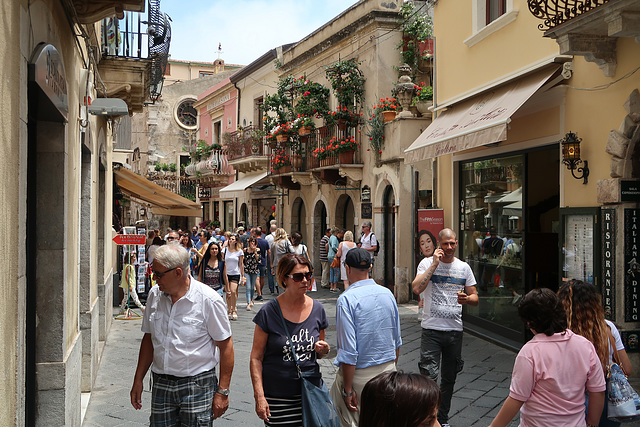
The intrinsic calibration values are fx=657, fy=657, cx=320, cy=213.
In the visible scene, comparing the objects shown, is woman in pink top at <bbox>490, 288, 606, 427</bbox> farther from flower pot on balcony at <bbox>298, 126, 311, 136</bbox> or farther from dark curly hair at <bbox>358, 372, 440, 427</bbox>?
flower pot on balcony at <bbox>298, 126, 311, 136</bbox>

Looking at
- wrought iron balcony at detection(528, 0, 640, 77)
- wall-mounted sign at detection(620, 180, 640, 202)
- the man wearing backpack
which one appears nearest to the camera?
wrought iron balcony at detection(528, 0, 640, 77)

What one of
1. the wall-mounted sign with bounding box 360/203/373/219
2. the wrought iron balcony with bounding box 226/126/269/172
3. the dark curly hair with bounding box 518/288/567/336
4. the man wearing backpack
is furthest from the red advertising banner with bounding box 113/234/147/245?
the wrought iron balcony with bounding box 226/126/269/172

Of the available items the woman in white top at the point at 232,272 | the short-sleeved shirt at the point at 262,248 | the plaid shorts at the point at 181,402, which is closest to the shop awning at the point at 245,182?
the short-sleeved shirt at the point at 262,248

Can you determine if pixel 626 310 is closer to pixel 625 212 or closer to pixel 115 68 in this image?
pixel 625 212

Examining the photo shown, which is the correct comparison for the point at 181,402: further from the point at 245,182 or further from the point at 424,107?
the point at 245,182

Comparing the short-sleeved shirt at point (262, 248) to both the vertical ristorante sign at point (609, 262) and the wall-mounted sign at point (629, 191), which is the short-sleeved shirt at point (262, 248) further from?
the wall-mounted sign at point (629, 191)

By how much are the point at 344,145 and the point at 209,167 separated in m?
14.4

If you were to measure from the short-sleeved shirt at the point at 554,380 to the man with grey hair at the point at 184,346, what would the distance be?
5.72 ft

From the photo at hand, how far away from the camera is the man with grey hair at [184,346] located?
3896mm

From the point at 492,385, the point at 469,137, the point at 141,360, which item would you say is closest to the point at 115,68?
the point at 469,137

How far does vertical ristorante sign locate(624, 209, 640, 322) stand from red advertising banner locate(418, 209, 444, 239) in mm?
4689

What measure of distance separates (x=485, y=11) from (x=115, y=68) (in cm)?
579

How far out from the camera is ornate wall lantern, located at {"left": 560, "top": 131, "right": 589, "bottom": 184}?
7.83m

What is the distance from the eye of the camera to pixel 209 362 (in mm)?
3998
